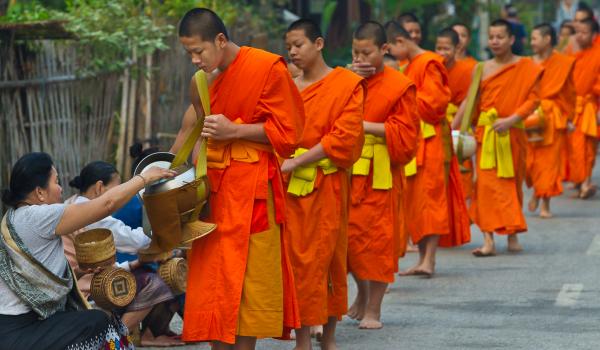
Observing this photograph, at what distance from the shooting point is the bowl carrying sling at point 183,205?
591cm

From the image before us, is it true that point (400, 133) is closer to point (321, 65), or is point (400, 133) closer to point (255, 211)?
point (321, 65)

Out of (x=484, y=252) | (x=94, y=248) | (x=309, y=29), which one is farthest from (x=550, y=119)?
(x=94, y=248)

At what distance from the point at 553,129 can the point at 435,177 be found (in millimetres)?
4194

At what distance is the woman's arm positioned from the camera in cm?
589

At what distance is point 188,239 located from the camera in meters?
6.04

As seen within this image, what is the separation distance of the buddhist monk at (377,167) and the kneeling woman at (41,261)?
245 cm

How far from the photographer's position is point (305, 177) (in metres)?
7.29

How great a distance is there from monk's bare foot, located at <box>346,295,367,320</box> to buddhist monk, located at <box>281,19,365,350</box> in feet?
3.76

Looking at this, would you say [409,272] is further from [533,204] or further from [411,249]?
[533,204]

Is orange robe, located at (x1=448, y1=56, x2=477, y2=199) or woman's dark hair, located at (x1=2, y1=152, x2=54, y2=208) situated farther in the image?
orange robe, located at (x1=448, y1=56, x2=477, y2=199)

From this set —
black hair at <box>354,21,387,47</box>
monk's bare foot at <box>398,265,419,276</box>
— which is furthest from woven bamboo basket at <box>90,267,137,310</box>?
monk's bare foot at <box>398,265,419,276</box>

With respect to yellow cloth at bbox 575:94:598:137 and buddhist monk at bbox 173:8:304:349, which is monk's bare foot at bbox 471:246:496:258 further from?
buddhist monk at bbox 173:8:304:349

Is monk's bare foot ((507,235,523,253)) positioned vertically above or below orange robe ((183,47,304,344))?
below

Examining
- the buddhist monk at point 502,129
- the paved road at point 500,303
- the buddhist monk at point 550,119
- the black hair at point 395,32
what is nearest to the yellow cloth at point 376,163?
the paved road at point 500,303
